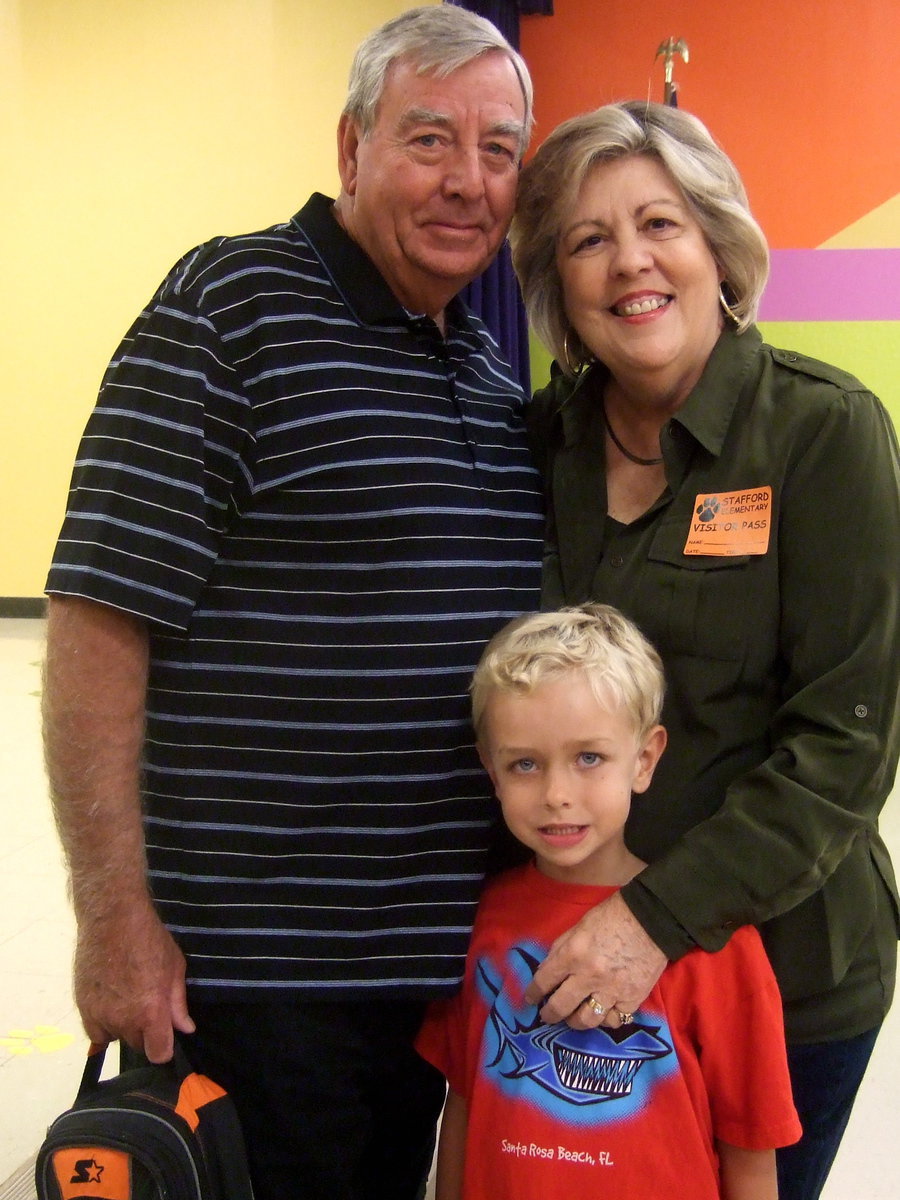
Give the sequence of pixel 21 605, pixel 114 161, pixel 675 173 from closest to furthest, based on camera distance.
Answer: pixel 675 173 < pixel 114 161 < pixel 21 605

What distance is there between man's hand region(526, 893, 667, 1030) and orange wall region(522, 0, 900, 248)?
4966 mm

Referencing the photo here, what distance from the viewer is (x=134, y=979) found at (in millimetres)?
1257

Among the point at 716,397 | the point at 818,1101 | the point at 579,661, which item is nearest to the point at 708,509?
the point at 716,397

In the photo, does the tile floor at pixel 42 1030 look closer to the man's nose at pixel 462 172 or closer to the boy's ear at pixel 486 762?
the boy's ear at pixel 486 762

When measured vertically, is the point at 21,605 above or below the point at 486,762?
below

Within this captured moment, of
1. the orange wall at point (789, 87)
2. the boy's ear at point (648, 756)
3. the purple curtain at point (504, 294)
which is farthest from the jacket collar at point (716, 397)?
the orange wall at point (789, 87)

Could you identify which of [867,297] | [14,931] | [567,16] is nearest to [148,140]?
[567,16]

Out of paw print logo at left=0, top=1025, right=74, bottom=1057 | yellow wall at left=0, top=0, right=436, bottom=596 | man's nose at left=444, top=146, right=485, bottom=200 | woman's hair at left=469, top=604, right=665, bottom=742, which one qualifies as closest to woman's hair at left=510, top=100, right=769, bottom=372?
man's nose at left=444, top=146, right=485, bottom=200

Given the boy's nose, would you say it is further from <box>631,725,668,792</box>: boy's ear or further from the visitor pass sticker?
the visitor pass sticker

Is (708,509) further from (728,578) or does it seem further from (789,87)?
(789,87)

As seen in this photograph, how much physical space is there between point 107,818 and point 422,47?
41.1 inches

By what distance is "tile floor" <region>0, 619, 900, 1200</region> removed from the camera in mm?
2172

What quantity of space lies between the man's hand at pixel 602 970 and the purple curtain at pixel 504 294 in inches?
129

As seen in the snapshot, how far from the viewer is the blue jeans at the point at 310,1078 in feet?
4.29
